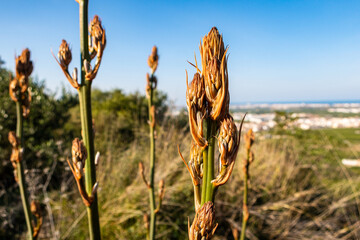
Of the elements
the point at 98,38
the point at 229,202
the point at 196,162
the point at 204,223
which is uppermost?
the point at 98,38

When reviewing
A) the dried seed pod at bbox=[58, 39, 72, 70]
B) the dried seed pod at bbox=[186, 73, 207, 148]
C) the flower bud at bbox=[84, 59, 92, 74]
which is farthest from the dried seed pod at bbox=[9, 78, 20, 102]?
the dried seed pod at bbox=[186, 73, 207, 148]

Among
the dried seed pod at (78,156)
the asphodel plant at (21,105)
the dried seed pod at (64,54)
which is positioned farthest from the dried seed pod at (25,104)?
the dried seed pod at (78,156)

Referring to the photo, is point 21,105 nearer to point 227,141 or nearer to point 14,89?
point 14,89

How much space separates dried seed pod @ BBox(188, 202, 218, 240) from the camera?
0.45 meters

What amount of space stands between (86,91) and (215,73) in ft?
1.43

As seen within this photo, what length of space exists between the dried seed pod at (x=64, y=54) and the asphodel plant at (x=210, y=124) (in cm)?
47

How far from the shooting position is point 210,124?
0.50 metres

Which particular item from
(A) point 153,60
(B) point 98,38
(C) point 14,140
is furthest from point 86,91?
(A) point 153,60

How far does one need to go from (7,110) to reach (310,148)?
22.3 feet

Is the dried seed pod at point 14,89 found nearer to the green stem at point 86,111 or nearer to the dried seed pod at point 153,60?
the green stem at point 86,111

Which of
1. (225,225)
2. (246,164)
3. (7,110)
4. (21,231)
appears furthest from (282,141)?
(7,110)

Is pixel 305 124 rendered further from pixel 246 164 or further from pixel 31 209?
pixel 31 209

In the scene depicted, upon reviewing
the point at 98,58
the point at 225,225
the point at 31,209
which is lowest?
the point at 225,225

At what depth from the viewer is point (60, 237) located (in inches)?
110
